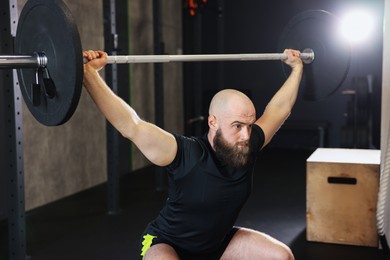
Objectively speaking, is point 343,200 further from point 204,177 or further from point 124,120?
point 124,120

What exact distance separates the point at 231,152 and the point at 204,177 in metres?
0.14

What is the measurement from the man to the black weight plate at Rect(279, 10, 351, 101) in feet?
2.81

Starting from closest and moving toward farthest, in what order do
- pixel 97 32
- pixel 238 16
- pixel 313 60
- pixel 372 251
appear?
pixel 313 60, pixel 372 251, pixel 97 32, pixel 238 16

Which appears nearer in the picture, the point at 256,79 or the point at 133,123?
the point at 133,123

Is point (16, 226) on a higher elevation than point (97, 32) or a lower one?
lower

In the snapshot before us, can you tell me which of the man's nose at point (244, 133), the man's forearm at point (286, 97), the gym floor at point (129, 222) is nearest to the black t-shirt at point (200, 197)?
the man's nose at point (244, 133)

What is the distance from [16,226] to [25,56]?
4.55 ft

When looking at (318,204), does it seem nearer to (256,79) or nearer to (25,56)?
(25,56)

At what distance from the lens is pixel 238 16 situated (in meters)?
7.29

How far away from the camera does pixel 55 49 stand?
153 cm

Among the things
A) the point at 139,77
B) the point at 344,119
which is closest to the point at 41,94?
the point at 139,77

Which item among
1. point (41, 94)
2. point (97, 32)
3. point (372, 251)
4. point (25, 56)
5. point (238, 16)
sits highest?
point (238, 16)

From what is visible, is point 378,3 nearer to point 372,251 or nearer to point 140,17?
point 140,17

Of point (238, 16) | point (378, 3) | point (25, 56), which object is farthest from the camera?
point (238, 16)
